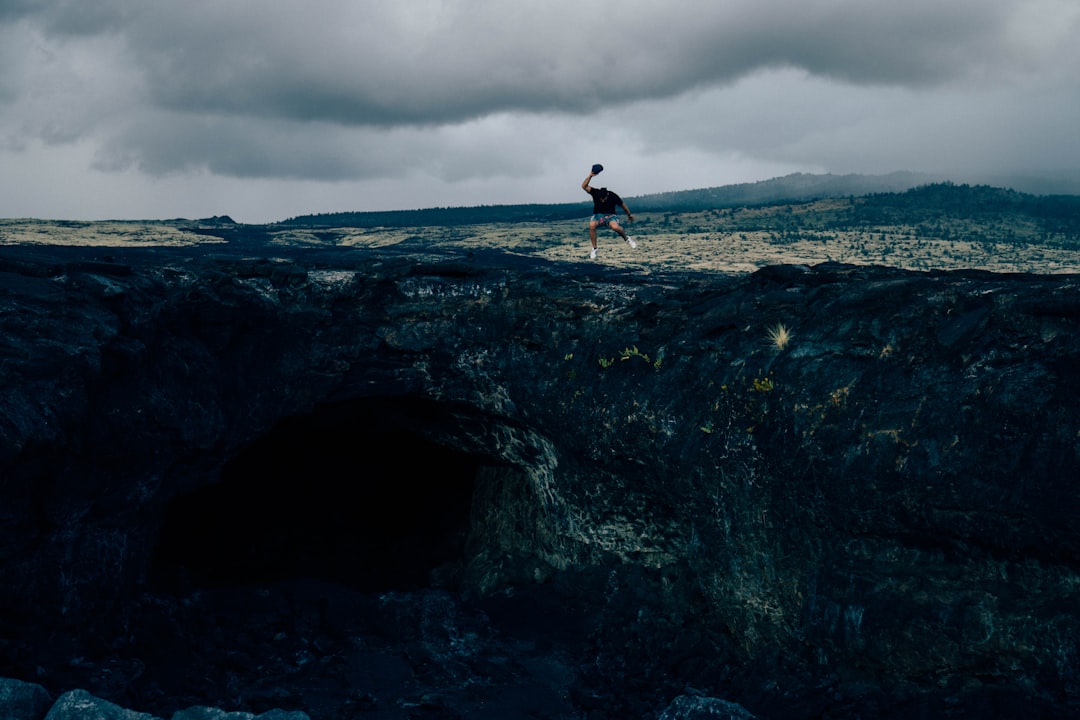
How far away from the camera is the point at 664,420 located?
49.7 feet

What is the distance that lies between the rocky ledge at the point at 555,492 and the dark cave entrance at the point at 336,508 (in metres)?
0.12

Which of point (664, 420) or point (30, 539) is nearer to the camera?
point (30, 539)

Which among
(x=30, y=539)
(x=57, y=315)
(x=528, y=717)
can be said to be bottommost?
(x=528, y=717)

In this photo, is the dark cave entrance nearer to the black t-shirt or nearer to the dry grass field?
the black t-shirt

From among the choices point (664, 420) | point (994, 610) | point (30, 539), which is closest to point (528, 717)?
point (664, 420)

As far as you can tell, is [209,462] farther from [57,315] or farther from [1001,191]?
[1001,191]

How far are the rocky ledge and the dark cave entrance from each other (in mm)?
123

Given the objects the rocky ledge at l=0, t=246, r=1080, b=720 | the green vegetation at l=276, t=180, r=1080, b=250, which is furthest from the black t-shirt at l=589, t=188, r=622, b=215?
the green vegetation at l=276, t=180, r=1080, b=250

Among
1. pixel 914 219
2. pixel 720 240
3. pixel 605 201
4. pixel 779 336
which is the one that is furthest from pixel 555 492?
pixel 914 219

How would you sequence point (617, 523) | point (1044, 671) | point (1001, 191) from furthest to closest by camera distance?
1. point (1001, 191)
2. point (617, 523)
3. point (1044, 671)

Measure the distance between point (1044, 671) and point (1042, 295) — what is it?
19.0ft

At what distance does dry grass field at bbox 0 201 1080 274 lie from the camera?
3772 inches

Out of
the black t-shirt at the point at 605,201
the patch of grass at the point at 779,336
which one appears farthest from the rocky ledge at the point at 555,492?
the black t-shirt at the point at 605,201

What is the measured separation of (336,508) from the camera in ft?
74.4
